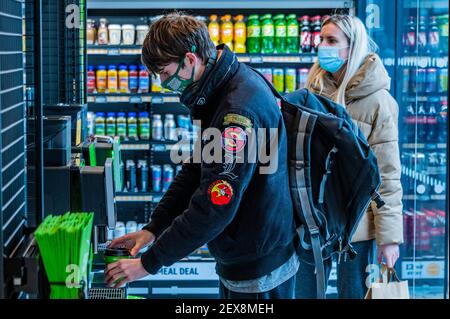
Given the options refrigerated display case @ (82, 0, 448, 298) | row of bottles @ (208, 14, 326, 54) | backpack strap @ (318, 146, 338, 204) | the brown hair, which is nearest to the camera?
the brown hair

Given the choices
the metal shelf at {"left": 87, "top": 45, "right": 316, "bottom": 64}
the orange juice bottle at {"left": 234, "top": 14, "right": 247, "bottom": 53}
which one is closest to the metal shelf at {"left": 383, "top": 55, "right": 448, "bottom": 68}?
the metal shelf at {"left": 87, "top": 45, "right": 316, "bottom": 64}

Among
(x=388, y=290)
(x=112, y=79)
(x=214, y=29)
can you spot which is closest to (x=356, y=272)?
(x=388, y=290)

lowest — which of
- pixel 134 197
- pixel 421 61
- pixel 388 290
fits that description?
pixel 134 197

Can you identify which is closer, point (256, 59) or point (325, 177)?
point (325, 177)

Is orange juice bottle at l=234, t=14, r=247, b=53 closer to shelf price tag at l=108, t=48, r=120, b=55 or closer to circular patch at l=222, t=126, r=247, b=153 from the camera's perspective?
shelf price tag at l=108, t=48, r=120, b=55

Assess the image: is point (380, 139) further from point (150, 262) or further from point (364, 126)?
point (150, 262)

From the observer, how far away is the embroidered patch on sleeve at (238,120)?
6.76 feet

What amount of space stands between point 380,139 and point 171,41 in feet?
4.09

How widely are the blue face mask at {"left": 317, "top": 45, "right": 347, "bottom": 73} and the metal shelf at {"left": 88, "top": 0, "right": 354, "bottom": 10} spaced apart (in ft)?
7.16

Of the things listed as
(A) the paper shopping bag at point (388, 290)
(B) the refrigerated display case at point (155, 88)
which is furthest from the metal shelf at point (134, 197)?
(A) the paper shopping bag at point (388, 290)

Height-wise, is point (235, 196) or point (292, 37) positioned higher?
point (292, 37)

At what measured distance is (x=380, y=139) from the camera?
3086 mm

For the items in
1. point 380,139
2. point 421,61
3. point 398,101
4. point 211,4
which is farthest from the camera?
point 211,4

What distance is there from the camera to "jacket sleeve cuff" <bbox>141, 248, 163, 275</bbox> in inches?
82.7
